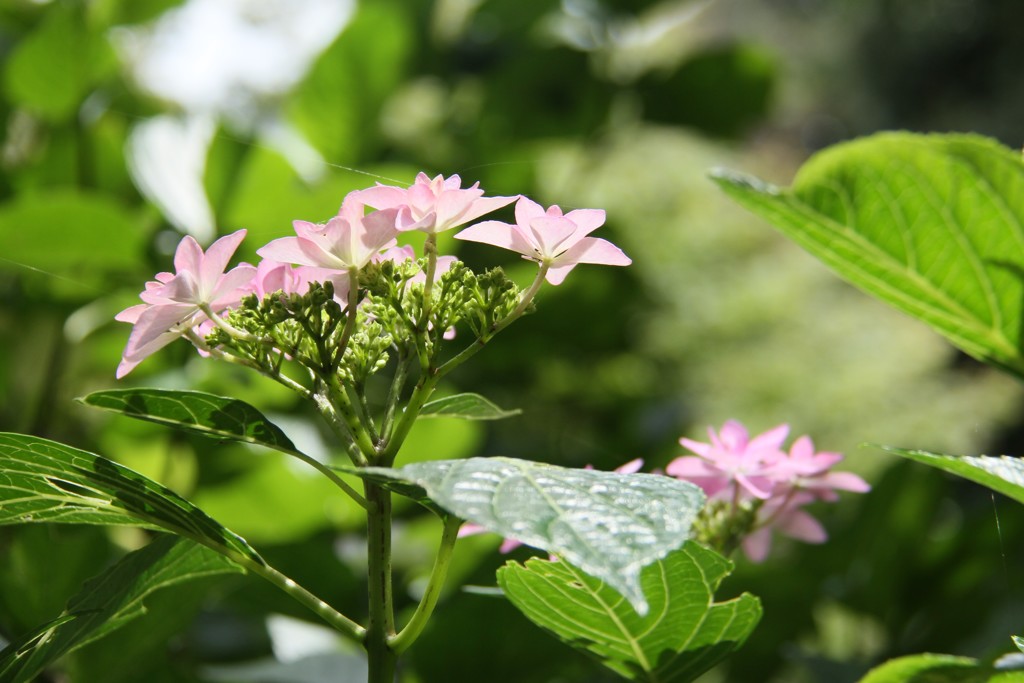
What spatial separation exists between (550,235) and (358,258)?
5 cm

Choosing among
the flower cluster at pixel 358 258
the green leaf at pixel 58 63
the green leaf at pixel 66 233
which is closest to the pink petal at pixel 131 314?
the flower cluster at pixel 358 258

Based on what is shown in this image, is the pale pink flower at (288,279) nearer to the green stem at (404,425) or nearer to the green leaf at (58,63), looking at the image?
the green stem at (404,425)

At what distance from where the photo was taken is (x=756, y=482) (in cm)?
31

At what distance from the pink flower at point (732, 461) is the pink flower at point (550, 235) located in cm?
8

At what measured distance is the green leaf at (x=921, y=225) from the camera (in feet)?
1.10


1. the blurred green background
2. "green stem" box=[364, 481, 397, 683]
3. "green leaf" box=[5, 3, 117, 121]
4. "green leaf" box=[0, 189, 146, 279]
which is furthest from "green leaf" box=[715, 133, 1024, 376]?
"green leaf" box=[5, 3, 117, 121]

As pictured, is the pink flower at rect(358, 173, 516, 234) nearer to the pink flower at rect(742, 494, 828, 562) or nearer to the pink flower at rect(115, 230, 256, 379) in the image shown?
the pink flower at rect(115, 230, 256, 379)

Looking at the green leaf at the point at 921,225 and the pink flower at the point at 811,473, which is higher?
the green leaf at the point at 921,225

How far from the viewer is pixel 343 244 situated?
0.77ft

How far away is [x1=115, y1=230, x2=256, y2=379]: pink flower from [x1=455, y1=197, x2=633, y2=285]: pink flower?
6 centimetres

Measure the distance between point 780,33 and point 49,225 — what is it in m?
4.86

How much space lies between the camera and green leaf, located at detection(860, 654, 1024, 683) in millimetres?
279

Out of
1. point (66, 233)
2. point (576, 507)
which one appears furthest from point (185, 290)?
point (66, 233)

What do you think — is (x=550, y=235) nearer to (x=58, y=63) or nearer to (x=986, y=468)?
(x=986, y=468)
